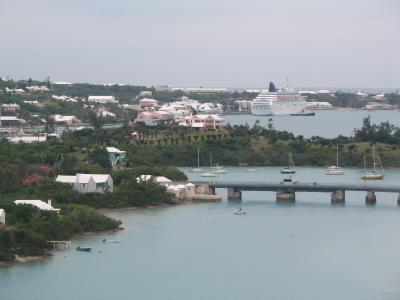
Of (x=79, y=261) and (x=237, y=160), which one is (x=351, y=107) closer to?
(x=237, y=160)

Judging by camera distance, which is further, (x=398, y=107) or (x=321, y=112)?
(x=398, y=107)

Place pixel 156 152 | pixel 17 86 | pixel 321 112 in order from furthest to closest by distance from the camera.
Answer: pixel 321 112
pixel 17 86
pixel 156 152

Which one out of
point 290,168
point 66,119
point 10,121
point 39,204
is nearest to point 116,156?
point 290,168

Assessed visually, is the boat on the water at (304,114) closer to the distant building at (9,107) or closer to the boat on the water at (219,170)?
the distant building at (9,107)

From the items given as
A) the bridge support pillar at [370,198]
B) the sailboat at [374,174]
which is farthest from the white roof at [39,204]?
the sailboat at [374,174]

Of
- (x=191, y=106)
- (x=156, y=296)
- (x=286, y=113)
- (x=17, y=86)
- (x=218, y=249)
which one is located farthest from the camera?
(x=286, y=113)

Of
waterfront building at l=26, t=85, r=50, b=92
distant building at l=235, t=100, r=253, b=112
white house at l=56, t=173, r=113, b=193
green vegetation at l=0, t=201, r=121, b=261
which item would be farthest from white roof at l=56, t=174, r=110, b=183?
distant building at l=235, t=100, r=253, b=112

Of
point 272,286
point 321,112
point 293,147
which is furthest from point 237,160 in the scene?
point 321,112
